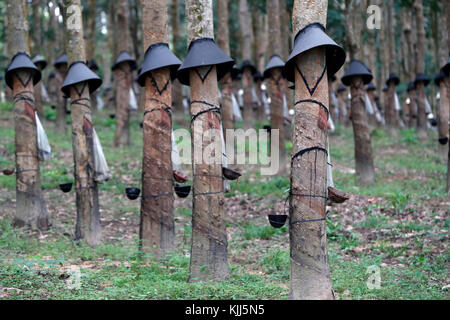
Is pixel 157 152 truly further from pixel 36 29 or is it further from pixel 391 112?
pixel 391 112

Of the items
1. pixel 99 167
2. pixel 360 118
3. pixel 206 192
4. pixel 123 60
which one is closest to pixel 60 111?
pixel 123 60

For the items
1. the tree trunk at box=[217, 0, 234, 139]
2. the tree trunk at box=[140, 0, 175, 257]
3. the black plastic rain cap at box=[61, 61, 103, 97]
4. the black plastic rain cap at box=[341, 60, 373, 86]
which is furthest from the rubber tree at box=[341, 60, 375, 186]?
the black plastic rain cap at box=[61, 61, 103, 97]

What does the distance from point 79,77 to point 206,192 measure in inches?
127

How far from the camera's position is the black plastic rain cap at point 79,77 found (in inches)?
314

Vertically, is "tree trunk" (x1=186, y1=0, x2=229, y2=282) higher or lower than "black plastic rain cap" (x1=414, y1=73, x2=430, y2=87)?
lower

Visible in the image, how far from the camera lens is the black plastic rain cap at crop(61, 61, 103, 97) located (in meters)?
7.97

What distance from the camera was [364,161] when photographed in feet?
38.3

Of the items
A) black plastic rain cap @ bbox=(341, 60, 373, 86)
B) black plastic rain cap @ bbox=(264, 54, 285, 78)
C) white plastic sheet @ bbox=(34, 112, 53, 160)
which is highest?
black plastic rain cap @ bbox=(264, 54, 285, 78)

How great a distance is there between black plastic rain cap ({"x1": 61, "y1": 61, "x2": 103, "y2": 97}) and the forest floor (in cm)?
242

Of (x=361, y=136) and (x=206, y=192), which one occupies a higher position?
(x=361, y=136)

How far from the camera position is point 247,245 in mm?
8492

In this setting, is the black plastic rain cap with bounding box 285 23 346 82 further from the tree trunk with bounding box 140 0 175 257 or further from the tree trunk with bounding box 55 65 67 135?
the tree trunk with bounding box 55 65 67 135

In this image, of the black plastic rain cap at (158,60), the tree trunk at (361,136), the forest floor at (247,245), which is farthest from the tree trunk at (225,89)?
the black plastic rain cap at (158,60)

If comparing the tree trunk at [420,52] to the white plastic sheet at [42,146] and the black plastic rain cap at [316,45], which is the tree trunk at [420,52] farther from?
the black plastic rain cap at [316,45]
